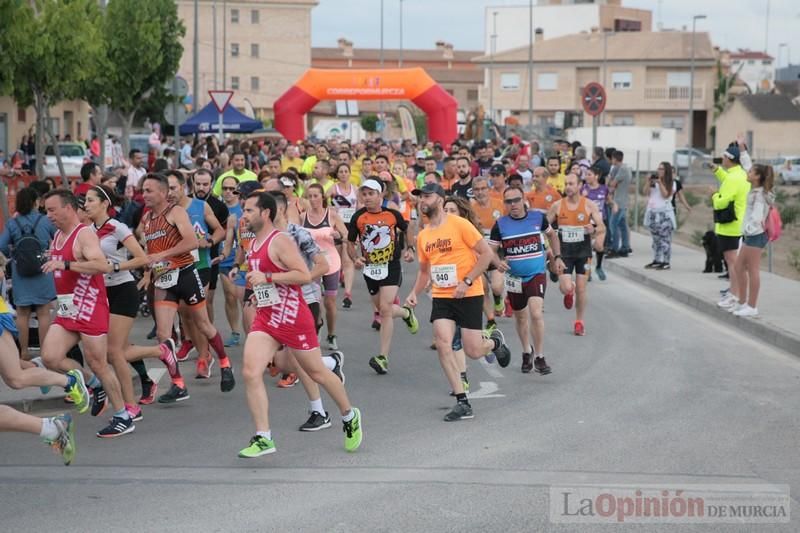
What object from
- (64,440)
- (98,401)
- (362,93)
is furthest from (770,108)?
(64,440)

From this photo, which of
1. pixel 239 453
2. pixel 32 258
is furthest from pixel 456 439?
pixel 32 258

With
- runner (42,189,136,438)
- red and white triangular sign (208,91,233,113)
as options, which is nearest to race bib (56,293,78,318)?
runner (42,189,136,438)

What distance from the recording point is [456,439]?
8.87 meters

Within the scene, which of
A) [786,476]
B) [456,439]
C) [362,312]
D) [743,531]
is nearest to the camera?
[743,531]

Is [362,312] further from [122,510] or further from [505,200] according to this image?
[122,510]

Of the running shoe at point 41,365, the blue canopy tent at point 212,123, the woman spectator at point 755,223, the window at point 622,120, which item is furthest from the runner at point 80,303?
the window at point 622,120

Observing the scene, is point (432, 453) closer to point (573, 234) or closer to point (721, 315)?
point (573, 234)

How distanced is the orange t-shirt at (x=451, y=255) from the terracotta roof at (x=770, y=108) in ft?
233

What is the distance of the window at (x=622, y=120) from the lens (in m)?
84.7

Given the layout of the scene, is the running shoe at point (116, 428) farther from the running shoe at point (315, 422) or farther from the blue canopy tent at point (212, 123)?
the blue canopy tent at point (212, 123)

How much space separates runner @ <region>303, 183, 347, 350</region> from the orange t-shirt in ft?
8.48

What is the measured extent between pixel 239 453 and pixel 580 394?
11.3 feet

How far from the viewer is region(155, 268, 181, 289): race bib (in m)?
10.6

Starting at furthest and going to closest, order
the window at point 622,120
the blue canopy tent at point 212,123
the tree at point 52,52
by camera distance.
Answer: the window at point 622,120
the blue canopy tent at point 212,123
the tree at point 52,52
